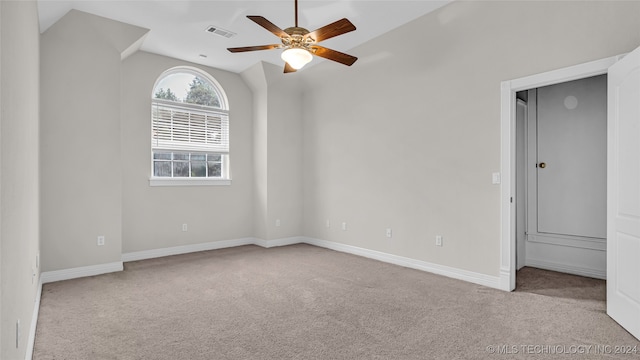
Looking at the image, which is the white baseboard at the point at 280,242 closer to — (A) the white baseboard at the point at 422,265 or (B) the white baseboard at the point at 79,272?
(A) the white baseboard at the point at 422,265

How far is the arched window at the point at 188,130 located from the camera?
17.5ft

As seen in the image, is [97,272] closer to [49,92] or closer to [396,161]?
[49,92]

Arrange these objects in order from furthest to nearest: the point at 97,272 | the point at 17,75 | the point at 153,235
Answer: the point at 153,235 → the point at 97,272 → the point at 17,75

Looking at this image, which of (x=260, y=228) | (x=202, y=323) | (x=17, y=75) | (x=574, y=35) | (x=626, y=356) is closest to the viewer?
(x=17, y=75)

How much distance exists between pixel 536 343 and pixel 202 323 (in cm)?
250

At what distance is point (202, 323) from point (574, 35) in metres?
4.11

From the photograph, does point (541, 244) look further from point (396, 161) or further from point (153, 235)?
point (153, 235)

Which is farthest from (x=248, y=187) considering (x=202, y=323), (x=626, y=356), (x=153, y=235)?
(x=626, y=356)

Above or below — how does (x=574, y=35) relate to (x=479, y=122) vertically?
above

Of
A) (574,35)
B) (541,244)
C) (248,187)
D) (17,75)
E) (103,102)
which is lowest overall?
(541,244)

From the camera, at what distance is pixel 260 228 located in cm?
614

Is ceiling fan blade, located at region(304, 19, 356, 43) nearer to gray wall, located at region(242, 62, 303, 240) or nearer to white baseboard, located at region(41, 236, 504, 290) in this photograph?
white baseboard, located at region(41, 236, 504, 290)

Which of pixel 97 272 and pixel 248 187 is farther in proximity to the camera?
pixel 248 187

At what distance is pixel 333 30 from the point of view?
2.75m
